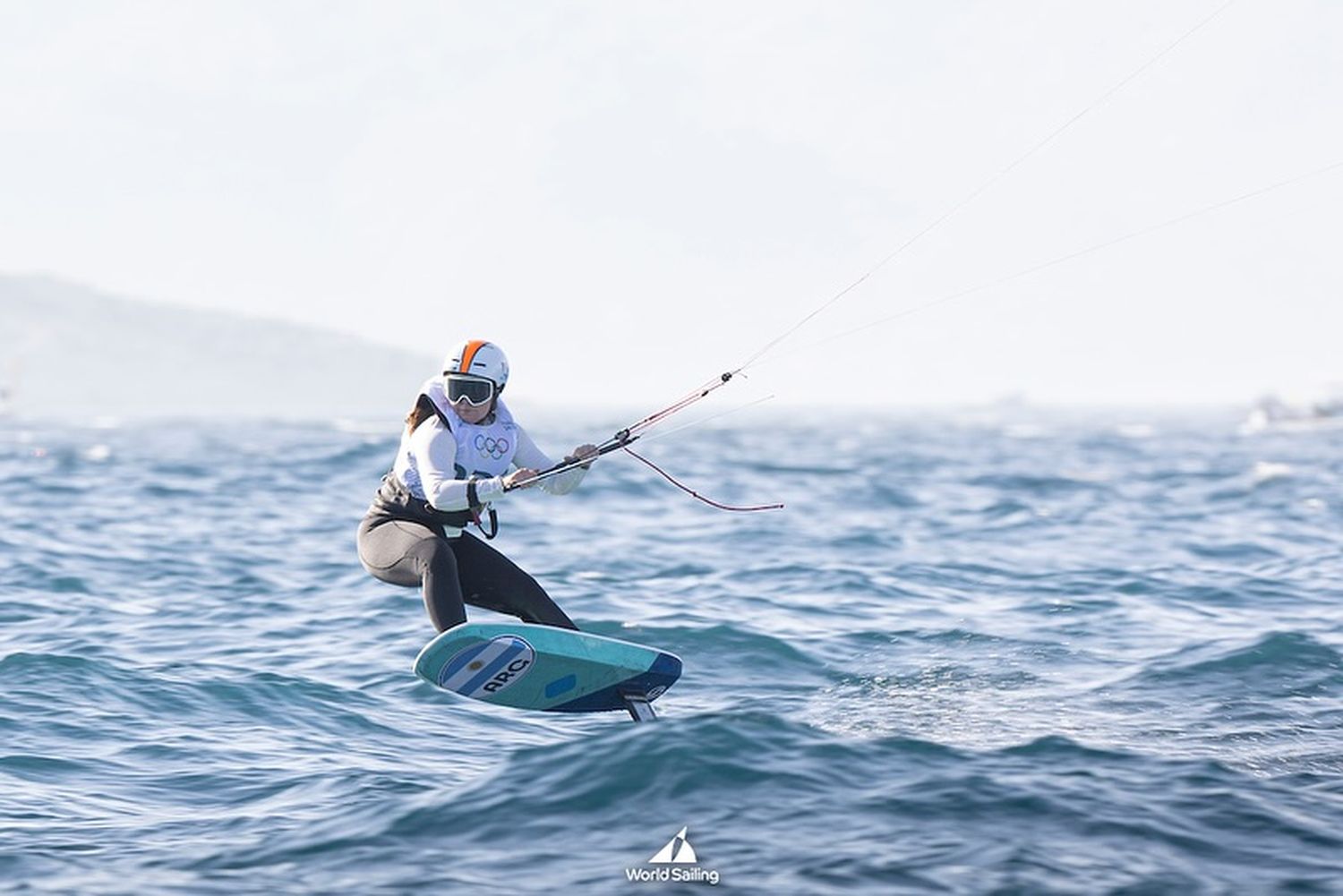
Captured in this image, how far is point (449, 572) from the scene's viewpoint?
10453 mm

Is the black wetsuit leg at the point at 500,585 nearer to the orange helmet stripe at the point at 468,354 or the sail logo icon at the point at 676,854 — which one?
the orange helmet stripe at the point at 468,354

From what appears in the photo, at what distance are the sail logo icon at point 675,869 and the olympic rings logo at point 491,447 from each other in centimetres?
354

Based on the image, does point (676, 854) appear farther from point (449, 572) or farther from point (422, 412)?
point (422, 412)

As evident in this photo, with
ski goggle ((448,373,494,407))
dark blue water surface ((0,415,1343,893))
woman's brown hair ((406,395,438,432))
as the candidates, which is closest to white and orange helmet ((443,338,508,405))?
ski goggle ((448,373,494,407))

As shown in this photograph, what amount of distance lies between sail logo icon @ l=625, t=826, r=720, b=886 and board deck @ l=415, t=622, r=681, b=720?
271 centimetres

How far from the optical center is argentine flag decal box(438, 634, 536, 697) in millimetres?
10258

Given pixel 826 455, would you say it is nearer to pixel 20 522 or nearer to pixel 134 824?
pixel 20 522

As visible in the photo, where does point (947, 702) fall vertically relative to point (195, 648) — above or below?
below

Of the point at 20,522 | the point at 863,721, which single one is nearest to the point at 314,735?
the point at 863,721

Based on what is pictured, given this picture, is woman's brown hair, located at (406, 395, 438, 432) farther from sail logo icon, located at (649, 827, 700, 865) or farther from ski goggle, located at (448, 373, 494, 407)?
sail logo icon, located at (649, 827, 700, 865)

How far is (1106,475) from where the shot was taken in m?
46.1

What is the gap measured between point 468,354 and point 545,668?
231 centimetres

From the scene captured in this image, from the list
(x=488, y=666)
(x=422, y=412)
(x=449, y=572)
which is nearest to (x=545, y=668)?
(x=488, y=666)

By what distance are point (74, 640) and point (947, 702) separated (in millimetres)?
8736
